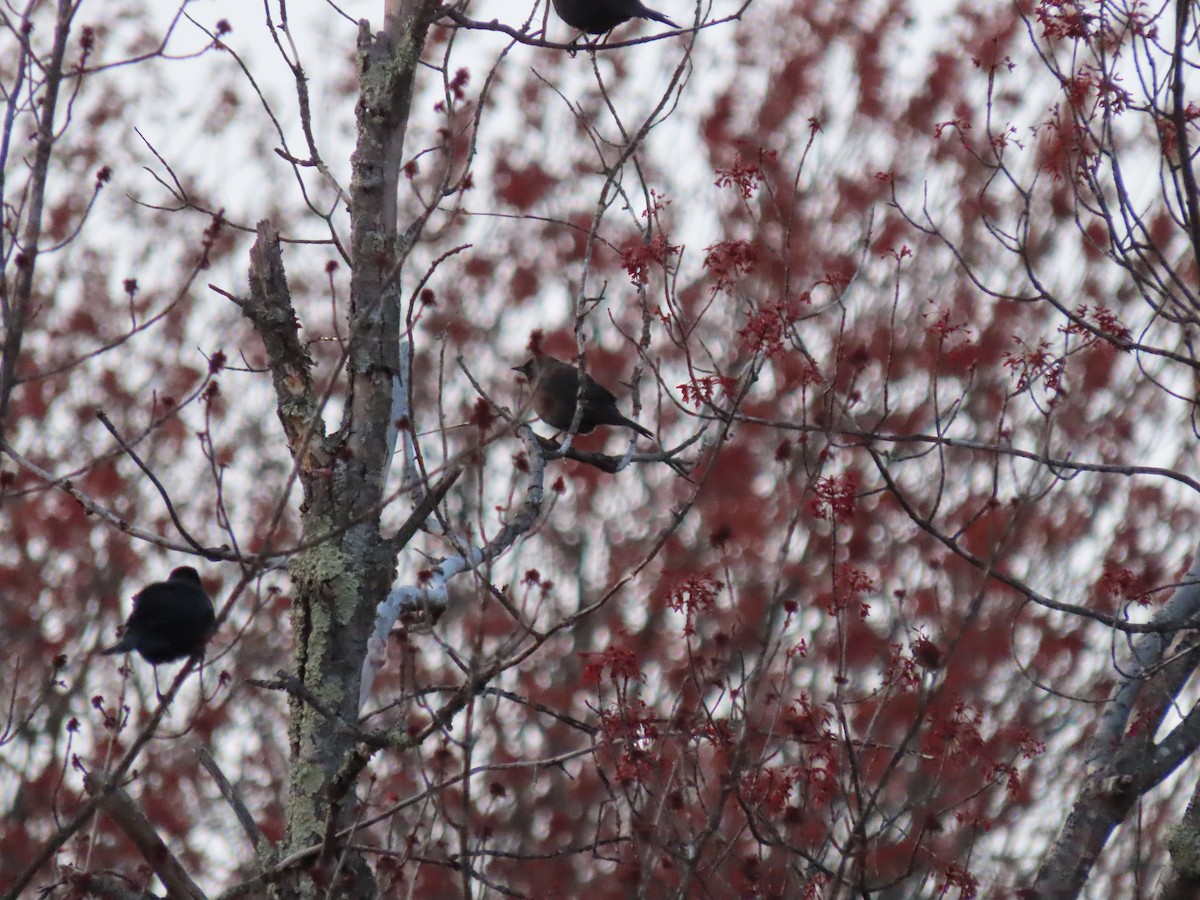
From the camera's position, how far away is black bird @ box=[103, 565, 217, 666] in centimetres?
530

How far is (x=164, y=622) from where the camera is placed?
535cm

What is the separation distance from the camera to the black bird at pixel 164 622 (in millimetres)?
5301

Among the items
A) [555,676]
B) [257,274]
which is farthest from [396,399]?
[555,676]

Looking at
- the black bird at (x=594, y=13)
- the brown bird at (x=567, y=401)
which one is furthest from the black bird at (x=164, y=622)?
the brown bird at (x=567, y=401)

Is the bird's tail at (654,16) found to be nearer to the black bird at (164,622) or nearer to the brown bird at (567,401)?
the brown bird at (567,401)

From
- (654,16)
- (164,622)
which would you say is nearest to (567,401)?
(654,16)

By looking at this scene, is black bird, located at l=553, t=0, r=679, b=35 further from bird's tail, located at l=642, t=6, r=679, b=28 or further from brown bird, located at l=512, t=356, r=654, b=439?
brown bird, located at l=512, t=356, r=654, b=439

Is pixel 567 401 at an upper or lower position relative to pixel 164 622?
upper

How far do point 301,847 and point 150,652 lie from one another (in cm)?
134

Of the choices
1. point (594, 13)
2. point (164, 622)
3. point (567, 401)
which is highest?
point (567, 401)

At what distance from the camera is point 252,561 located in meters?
3.24

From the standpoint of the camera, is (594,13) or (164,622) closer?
(164,622)

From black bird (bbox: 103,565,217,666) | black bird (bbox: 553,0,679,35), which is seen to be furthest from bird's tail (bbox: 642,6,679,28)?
black bird (bbox: 103,565,217,666)

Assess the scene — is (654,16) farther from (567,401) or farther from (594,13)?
(567,401)
